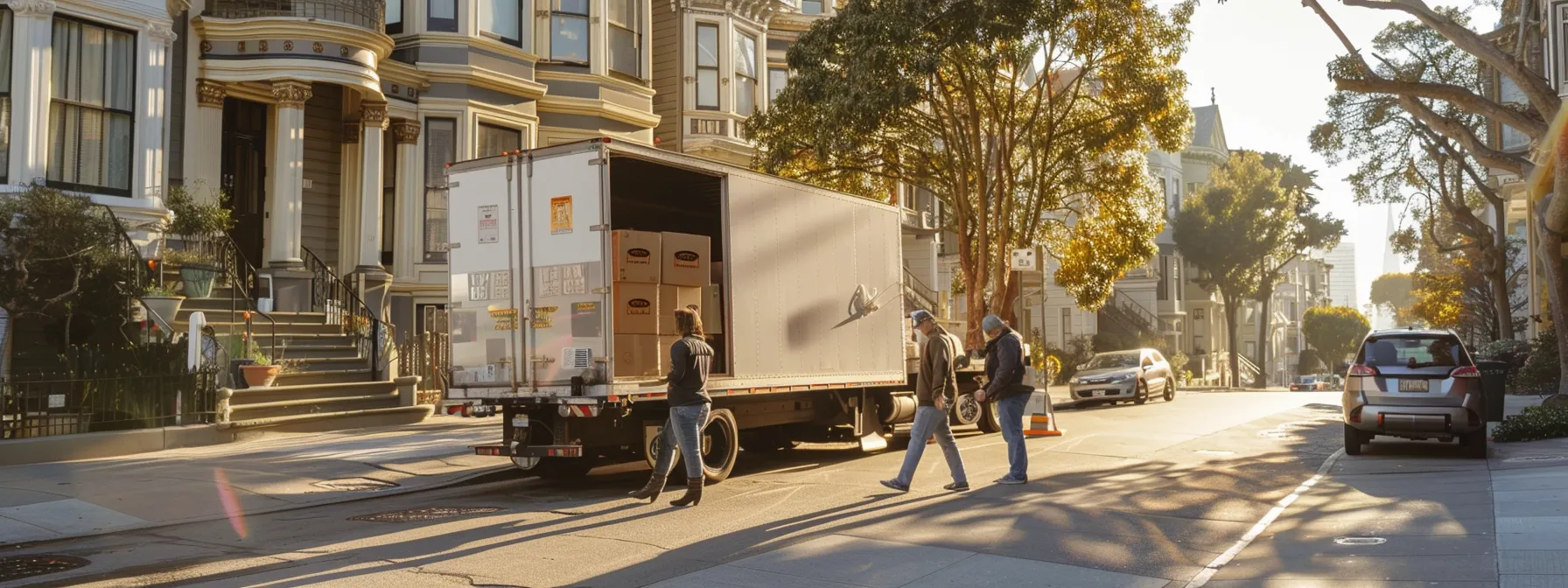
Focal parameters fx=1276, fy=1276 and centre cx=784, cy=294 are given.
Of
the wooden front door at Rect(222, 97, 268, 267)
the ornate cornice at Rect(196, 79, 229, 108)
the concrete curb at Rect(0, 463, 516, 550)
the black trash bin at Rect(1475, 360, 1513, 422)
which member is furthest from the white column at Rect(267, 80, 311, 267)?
the black trash bin at Rect(1475, 360, 1513, 422)

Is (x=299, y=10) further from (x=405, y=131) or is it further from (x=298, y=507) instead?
(x=298, y=507)

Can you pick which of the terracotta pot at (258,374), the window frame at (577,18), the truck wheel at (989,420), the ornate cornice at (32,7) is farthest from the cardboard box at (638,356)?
the window frame at (577,18)

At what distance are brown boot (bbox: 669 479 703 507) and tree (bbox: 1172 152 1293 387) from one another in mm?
44986

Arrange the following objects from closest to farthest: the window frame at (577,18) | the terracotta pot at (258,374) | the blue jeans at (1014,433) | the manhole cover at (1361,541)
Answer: the manhole cover at (1361,541) → the blue jeans at (1014,433) → the terracotta pot at (258,374) → the window frame at (577,18)

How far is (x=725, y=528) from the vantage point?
9.64 meters

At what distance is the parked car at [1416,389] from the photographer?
1405 cm

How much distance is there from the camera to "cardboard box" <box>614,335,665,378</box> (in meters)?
11.7

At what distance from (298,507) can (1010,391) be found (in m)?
6.61

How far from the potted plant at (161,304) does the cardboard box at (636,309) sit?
7.93m

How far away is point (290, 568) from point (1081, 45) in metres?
18.2

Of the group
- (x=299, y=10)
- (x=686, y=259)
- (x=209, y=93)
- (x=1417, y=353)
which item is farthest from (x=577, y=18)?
(x=1417, y=353)

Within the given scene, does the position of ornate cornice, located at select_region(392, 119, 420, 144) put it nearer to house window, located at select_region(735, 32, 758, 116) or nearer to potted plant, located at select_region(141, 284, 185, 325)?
potted plant, located at select_region(141, 284, 185, 325)

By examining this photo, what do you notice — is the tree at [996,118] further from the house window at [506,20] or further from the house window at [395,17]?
A: the house window at [395,17]

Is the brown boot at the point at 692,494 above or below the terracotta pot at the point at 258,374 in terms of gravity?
below
